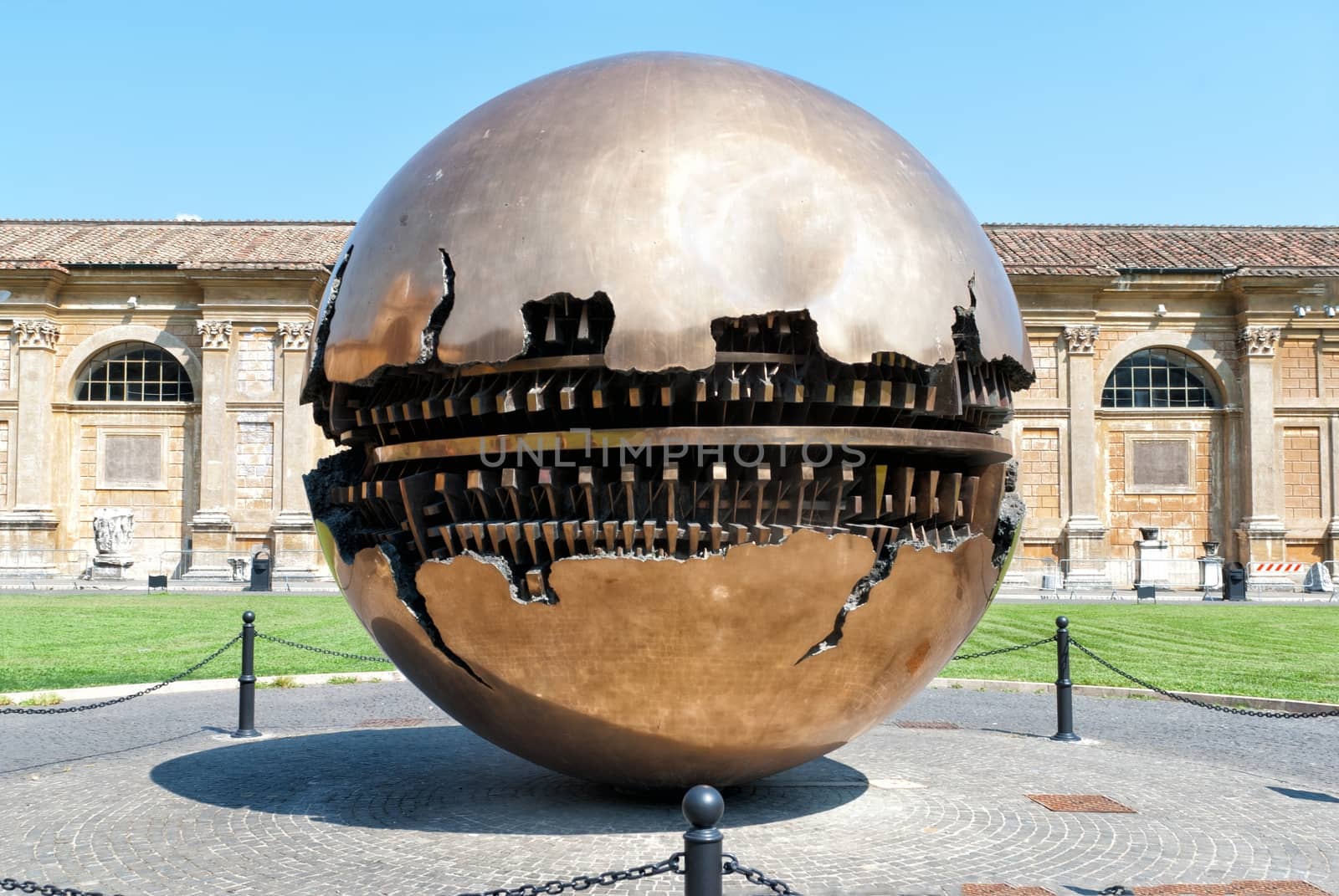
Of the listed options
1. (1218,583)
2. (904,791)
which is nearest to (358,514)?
(904,791)

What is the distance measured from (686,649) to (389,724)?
5.50 meters

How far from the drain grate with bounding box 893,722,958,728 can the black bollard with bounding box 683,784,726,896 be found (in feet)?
21.5

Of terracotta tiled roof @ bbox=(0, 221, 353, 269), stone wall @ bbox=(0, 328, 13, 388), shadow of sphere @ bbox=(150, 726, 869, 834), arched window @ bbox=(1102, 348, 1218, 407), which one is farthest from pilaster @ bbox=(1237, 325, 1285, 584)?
stone wall @ bbox=(0, 328, 13, 388)

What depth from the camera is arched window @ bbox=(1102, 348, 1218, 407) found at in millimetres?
37188

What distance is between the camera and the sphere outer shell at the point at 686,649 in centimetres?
513

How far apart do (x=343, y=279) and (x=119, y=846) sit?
3.06 meters

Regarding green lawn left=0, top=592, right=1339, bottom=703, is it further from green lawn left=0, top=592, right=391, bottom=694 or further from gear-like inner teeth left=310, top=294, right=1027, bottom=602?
gear-like inner teeth left=310, top=294, right=1027, bottom=602

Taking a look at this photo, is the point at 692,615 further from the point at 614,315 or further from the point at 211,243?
the point at 211,243

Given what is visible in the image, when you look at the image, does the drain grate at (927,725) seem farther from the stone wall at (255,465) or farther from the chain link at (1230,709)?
the stone wall at (255,465)

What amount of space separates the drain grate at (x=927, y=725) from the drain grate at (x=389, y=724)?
412 cm

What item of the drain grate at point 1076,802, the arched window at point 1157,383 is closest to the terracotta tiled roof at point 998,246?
the arched window at point 1157,383

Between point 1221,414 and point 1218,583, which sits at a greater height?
point 1221,414

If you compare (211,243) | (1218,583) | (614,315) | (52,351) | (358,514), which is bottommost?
(1218,583)

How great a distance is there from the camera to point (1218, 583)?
113ft
